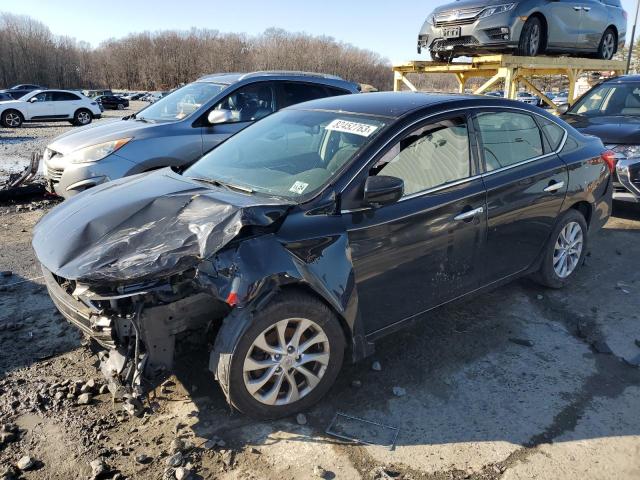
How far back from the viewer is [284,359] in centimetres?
282

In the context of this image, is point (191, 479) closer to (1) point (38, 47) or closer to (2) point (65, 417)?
(2) point (65, 417)

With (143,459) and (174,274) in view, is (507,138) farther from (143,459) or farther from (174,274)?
(143,459)

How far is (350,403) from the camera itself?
3.07 meters

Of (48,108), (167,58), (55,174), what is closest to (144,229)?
(55,174)

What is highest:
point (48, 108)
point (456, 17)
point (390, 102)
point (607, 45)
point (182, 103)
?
point (456, 17)

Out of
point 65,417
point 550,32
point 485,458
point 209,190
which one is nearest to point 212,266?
point 209,190

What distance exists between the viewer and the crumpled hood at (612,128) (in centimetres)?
654

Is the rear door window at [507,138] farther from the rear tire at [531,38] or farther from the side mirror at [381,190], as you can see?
the rear tire at [531,38]

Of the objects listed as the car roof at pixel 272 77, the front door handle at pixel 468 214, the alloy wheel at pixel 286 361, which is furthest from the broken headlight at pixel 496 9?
the alloy wheel at pixel 286 361

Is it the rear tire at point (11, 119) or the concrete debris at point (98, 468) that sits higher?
the concrete debris at point (98, 468)

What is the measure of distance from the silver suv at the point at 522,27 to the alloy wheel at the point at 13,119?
2078cm

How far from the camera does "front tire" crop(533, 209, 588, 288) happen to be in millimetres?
4383

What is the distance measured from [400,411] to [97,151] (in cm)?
454

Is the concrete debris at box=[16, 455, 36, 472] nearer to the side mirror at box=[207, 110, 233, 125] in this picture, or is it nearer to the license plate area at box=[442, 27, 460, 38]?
the side mirror at box=[207, 110, 233, 125]
